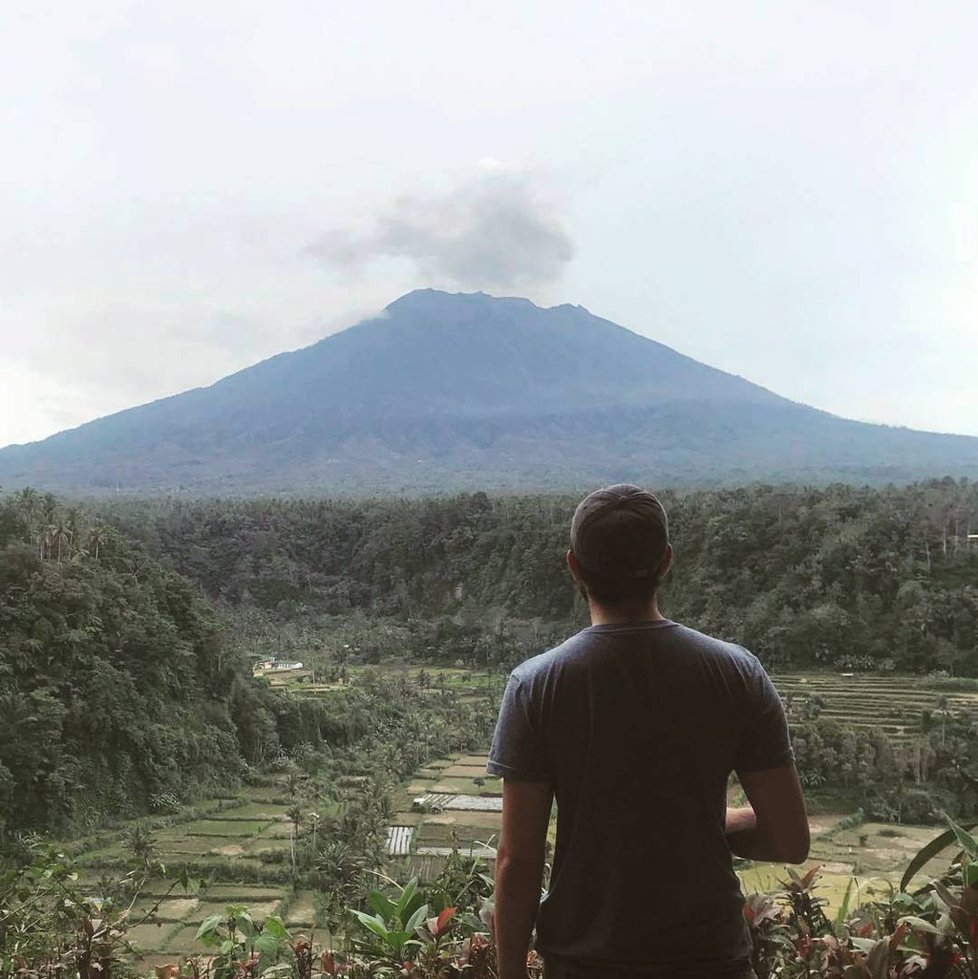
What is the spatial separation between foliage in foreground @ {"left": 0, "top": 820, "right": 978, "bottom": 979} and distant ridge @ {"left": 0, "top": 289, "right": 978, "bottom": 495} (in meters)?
8.93

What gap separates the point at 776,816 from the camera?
28.6 inches

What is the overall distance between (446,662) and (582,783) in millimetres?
8578

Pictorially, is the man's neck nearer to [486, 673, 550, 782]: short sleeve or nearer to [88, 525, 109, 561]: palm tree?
[486, 673, 550, 782]: short sleeve

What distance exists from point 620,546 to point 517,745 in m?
0.19

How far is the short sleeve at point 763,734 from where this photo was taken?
2.31 feet

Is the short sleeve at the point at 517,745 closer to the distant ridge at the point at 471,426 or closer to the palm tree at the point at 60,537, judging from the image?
the palm tree at the point at 60,537

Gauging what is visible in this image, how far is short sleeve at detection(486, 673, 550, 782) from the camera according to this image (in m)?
0.69

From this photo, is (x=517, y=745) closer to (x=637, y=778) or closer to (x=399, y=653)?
(x=637, y=778)

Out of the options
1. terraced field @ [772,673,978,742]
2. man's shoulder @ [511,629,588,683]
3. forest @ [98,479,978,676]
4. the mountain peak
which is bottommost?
terraced field @ [772,673,978,742]

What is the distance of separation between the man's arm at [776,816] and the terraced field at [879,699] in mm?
5663

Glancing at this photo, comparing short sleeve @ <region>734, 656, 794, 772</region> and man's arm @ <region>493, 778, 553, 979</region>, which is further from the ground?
short sleeve @ <region>734, 656, 794, 772</region>

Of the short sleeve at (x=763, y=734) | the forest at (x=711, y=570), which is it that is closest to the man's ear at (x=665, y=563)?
the short sleeve at (x=763, y=734)

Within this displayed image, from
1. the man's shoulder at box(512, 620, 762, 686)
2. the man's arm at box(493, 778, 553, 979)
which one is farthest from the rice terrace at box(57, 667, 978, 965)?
the man's shoulder at box(512, 620, 762, 686)

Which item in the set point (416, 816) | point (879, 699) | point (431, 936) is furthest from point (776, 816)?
point (879, 699)
